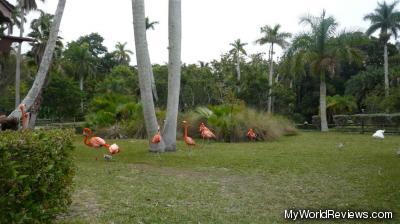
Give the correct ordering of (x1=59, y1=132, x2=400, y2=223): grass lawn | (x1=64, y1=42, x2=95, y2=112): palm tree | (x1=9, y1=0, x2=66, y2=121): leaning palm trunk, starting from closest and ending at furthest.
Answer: (x1=59, y1=132, x2=400, y2=223): grass lawn
(x1=9, y1=0, x2=66, y2=121): leaning palm trunk
(x1=64, y1=42, x2=95, y2=112): palm tree

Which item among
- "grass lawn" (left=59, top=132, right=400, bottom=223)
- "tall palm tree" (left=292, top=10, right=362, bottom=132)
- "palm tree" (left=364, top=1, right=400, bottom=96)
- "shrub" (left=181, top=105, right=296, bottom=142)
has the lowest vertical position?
"grass lawn" (left=59, top=132, right=400, bottom=223)

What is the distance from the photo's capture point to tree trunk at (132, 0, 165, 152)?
12.5 m

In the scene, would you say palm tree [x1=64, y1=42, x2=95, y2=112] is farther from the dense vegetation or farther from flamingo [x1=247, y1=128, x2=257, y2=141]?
flamingo [x1=247, y1=128, x2=257, y2=141]

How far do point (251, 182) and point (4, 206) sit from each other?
5.08 metres

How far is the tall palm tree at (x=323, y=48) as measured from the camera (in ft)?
93.4

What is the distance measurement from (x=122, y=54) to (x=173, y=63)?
51664 millimetres

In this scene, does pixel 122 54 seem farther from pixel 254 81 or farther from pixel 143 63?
pixel 143 63

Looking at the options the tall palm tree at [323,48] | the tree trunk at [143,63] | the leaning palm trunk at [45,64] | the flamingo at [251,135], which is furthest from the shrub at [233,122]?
the tall palm tree at [323,48]

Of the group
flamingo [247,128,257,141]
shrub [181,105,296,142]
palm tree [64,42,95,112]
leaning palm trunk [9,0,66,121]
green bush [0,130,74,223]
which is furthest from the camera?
palm tree [64,42,95,112]

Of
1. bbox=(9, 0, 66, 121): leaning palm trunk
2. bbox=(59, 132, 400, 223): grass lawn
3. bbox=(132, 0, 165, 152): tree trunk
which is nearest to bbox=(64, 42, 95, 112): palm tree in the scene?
bbox=(9, 0, 66, 121): leaning palm trunk

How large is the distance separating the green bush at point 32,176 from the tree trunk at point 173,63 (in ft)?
27.8

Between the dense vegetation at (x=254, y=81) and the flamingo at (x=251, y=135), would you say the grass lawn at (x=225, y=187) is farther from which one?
the dense vegetation at (x=254, y=81)

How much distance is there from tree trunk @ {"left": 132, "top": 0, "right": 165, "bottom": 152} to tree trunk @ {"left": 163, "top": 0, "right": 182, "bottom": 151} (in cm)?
53

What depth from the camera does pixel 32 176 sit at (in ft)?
13.4
